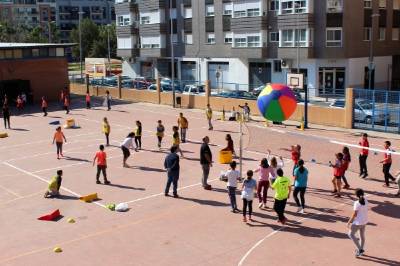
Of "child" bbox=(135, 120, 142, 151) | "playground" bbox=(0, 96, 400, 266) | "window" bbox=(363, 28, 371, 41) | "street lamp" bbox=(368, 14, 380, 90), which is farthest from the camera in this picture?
"window" bbox=(363, 28, 371, 41)

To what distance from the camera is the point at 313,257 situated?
42.4ft

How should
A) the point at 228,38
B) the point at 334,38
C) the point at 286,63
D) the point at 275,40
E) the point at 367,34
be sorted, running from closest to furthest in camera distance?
1. the point at 334,38
2. the point at 367,34
3. the point at 286,63
4. the point at 275,40
5. the point at 228,38

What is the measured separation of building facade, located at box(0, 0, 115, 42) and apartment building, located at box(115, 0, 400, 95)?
267 ft

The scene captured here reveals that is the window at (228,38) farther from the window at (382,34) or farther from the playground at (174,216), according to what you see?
the playground at (174,216)

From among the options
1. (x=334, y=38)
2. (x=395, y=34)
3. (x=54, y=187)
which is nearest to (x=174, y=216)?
(x=54, y=187)

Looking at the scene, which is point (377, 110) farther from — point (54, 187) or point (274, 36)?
point (274, 36)

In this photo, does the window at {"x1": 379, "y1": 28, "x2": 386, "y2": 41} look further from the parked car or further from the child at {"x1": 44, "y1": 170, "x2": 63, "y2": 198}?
the child at {"x1": 44, "y1": 170, "x2": 63, "y2": 198}

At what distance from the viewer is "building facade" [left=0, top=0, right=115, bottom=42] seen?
147 m

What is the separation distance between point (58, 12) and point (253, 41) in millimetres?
102847

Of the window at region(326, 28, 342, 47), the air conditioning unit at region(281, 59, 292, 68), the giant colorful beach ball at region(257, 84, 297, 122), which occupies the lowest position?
the giant colorful beach ball at region(257, 84, 297, 122)

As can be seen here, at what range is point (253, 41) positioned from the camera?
2249 inches

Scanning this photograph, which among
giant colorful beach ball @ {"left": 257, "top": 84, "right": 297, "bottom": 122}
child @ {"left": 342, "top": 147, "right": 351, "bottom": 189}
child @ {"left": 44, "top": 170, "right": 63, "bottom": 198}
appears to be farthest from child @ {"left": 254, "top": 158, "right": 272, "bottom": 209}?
child @ {"left": 44, "top": 170, "right": 63, "bottom": 198}

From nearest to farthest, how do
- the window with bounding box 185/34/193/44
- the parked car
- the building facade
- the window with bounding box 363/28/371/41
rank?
the parked car, the window with bounding box 363/28/371/41, the window with bounding box 185/34/193/44, the building facade

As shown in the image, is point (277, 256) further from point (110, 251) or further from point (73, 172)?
point (73, 172)
